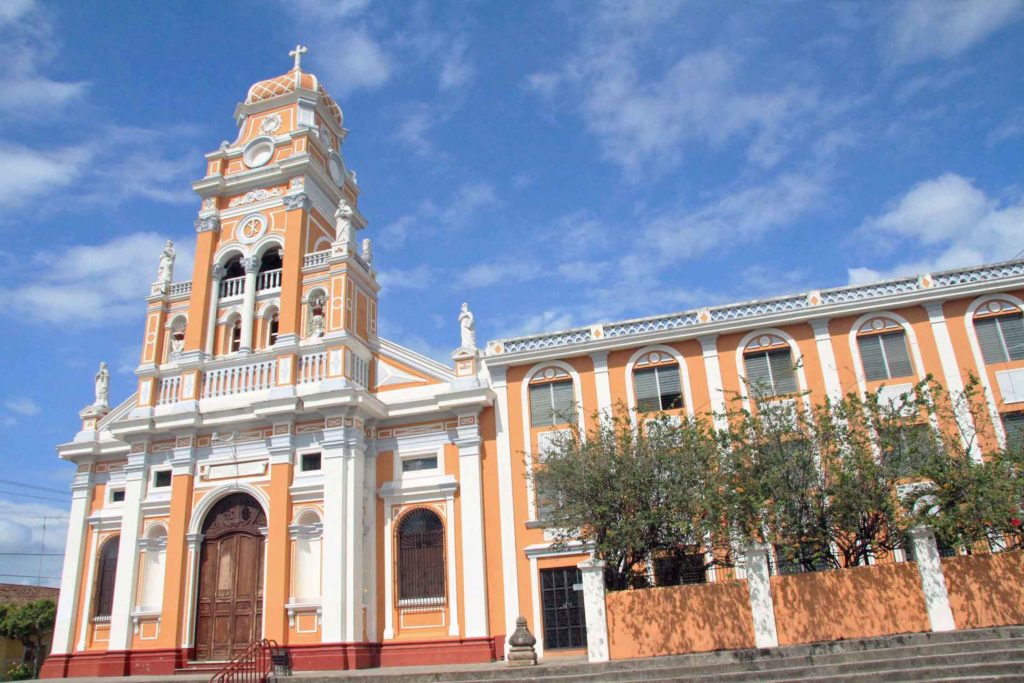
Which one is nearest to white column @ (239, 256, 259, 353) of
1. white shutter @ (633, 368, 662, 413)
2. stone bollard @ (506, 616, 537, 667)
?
white shutter @ (633, 368, 662, 413)

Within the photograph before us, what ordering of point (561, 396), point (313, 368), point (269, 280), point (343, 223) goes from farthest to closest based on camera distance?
point (269, 280)
point (343, 223)
point (313, 368)
point (561, 396)

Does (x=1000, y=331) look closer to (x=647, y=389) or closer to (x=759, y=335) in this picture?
(x=759, y=335)

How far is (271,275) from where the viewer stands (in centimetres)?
2484

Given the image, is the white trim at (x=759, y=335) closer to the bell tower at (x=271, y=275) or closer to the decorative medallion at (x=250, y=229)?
the bell tower at (x=271, y=275)

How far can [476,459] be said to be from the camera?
848 inches

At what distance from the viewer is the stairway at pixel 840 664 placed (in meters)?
12.2

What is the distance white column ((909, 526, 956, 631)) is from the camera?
45.3 ft

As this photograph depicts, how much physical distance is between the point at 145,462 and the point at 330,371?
6.02 metres

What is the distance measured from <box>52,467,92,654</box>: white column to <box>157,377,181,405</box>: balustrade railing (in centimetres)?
342

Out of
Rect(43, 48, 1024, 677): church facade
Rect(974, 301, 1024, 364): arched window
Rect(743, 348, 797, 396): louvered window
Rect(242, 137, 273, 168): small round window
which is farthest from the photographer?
Rect(242, 137, 273, 168): small round window

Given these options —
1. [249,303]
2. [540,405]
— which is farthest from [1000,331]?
[249,303]

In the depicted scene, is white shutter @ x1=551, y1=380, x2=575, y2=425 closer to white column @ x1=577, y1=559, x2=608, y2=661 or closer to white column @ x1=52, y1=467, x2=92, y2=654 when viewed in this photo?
white column @ x1=577, y1=559, x2=608, y2=661

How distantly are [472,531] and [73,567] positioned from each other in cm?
1209

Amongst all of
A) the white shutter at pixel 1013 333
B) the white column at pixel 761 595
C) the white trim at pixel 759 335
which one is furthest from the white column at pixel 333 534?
the white shutter at pixel 1013 333
